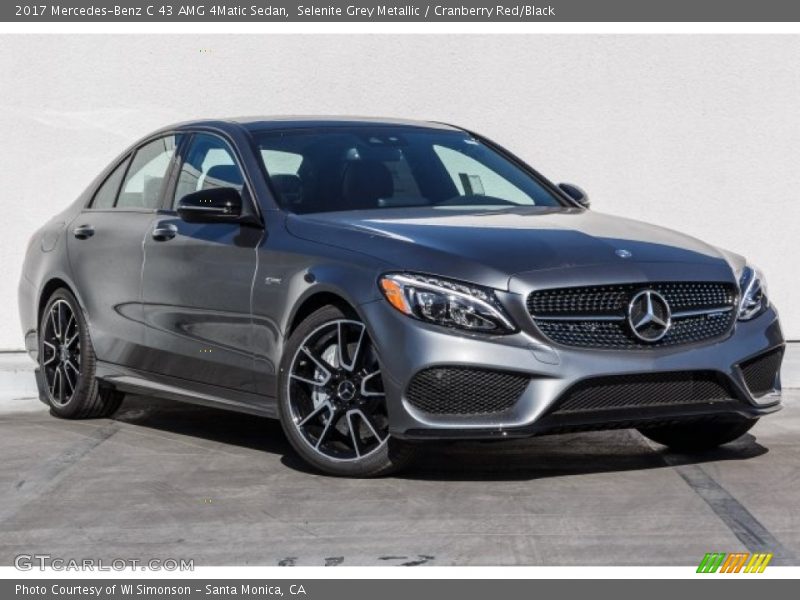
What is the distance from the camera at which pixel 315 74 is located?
11492 millimetres

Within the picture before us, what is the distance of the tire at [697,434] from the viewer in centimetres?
817

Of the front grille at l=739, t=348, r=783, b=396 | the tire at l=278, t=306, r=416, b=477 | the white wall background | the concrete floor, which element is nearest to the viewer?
the concrete floor

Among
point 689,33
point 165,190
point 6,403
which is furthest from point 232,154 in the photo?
point 689,33

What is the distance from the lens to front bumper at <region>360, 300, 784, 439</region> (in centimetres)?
699

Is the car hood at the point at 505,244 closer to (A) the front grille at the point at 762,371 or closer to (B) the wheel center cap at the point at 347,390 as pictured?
(A) the front grille at the point at 762,371

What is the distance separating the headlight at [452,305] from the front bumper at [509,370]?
0.14 ft

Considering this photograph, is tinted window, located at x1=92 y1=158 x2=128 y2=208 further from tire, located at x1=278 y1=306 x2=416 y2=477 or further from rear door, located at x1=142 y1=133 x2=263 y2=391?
tire, located at x1=278 y1=306 x2=416 y2=477

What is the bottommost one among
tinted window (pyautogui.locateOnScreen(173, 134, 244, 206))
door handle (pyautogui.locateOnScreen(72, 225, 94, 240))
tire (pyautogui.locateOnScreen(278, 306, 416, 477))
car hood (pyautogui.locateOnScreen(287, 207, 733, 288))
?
tire (pyautogui.locateOnScreen(278, 306, 416, 477))

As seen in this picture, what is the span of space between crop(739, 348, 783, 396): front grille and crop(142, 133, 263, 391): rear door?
223 cm

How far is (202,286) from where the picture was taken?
329 inches

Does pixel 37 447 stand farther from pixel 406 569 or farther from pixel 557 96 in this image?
pixel 557 96

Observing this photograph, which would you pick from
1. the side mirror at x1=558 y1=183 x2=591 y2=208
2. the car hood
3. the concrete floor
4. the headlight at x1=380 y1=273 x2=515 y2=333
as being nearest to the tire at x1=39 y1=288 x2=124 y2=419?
the concrete floor

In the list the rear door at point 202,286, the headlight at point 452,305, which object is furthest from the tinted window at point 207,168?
the headlight at point 452,305

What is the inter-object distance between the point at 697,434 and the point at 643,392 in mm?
1208
